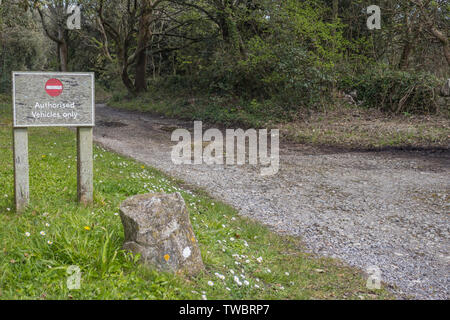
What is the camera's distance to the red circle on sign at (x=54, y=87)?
16.8 ft

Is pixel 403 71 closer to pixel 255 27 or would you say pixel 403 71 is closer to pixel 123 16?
pixel 255 27

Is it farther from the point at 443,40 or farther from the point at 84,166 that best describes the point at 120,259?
the point at 443,40

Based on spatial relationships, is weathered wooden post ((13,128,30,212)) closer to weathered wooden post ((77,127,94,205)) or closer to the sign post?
the sign post

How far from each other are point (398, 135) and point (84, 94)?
1019 centimetres

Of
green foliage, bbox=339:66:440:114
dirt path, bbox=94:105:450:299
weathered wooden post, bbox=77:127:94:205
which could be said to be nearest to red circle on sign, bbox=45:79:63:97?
weathered wooden post, bbox=77:127:94:205

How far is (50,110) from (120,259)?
2275mm

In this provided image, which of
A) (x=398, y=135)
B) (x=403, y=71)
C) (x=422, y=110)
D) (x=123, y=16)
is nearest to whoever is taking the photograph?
(x=398, y=135)

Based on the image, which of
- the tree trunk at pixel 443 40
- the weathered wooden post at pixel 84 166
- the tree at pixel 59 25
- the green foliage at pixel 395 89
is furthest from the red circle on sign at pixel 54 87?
the tree at pixel 59 25

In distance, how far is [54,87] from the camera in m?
5.16

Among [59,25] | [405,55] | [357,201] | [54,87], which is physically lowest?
[357,201]

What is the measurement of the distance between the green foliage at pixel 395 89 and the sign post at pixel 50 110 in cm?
1317

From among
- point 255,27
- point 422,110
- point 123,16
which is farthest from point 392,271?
point 123,16

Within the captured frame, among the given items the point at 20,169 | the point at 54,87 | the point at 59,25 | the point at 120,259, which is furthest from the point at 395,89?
the point at 59,25
